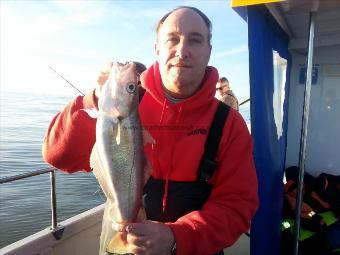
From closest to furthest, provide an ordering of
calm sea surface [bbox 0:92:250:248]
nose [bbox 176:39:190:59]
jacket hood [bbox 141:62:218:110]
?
nose [bbox 176:39:190:59], jacket hood [bbox 141:62:218:110], calm sea surface [bbox 0:92:250:248]

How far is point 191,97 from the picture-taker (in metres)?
2.62

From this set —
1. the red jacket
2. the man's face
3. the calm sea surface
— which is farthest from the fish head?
the calm sea surface

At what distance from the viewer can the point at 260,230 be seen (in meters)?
3.61

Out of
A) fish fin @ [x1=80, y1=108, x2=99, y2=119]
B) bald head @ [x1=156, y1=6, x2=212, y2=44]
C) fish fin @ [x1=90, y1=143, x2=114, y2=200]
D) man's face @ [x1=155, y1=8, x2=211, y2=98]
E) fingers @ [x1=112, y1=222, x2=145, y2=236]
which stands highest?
bald head @ [x1=156, y1=6, x2=212, y2=44]

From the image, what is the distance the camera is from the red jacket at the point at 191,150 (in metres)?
2.34

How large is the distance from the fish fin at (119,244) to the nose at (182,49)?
Answer: 1.24 meters

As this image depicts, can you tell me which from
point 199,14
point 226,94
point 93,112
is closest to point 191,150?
point 93,112

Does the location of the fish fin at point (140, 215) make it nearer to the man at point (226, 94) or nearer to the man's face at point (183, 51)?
the man's face at point (183, 51)

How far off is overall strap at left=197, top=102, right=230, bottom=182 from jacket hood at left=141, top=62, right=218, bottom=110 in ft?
Result: 0.50

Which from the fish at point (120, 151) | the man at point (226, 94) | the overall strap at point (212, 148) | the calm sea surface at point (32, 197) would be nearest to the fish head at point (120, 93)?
the fish at point (120, 151)

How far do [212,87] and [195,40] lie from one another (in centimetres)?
38

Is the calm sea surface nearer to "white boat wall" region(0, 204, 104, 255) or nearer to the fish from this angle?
"white boat wall" region(0, 204, 104, 255)

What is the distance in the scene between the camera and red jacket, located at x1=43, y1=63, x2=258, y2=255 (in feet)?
7.68

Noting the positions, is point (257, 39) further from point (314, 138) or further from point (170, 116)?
point (314, 138)
